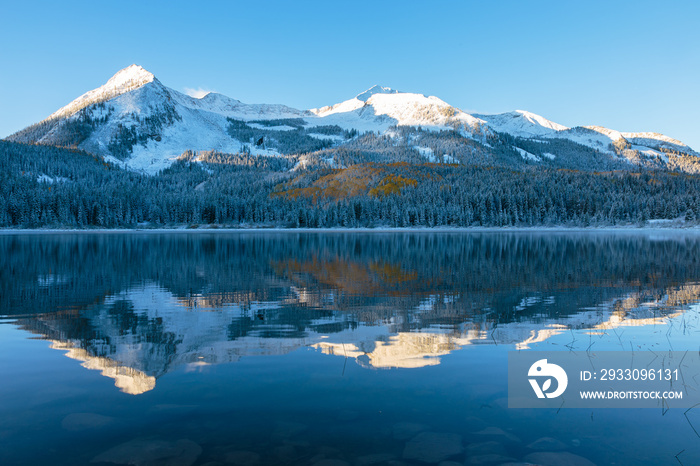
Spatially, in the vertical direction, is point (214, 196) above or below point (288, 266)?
above

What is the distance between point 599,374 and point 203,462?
9441 millimetres

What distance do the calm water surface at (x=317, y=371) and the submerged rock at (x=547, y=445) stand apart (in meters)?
0.05

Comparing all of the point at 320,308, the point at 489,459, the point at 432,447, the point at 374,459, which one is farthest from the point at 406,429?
the point at 320,308

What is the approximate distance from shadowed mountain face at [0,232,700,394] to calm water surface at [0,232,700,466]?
114 millimetres

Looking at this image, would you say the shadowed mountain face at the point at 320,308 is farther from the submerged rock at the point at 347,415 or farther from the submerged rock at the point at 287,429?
the submerged rock at the point at 287,429

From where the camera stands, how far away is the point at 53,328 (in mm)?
16125

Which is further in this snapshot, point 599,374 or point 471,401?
point 599,374

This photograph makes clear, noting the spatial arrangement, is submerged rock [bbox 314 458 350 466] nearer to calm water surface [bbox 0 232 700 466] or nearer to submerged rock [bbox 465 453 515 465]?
calm water surface [bbox 0 232 700 466]

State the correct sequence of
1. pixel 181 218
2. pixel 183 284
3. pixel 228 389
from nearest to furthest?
1. pixel 228 389
2. pixel 183 284
3. pixel 181 218

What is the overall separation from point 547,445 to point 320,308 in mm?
12602

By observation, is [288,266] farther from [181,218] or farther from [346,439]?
[181,218]

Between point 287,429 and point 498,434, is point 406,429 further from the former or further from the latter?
point 287,429

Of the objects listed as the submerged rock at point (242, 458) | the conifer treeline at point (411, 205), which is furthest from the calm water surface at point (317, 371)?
the conifer treeline at point (411, 205)

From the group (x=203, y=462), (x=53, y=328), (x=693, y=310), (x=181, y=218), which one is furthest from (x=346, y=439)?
(x=181, y=218)
